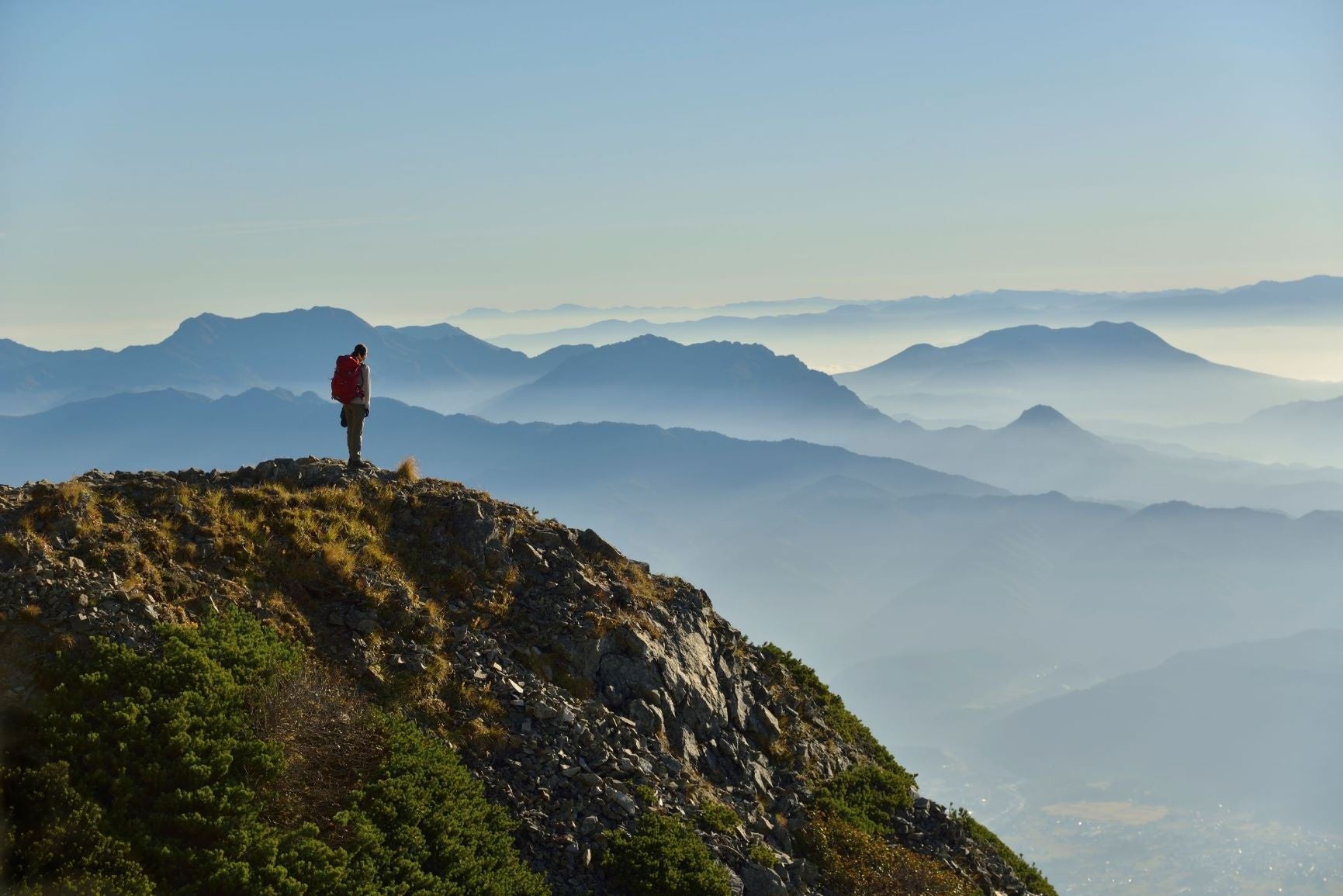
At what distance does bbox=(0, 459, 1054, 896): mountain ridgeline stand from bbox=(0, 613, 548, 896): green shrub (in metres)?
0.05

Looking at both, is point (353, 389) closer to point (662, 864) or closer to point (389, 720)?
point (389, 720)

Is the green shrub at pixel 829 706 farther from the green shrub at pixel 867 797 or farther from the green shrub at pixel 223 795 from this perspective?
the green shrub at pixel 223 795

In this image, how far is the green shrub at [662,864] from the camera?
19828 mm

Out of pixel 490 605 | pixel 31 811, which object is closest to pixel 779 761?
pixel 490 605

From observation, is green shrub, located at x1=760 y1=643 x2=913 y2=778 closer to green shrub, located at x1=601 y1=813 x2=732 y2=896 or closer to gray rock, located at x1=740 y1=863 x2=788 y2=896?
gray rock, located at x1=740 y1=863 x2=788 y2=896

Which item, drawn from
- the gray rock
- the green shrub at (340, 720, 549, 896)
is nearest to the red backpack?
the green shrub at (340, 720, 549, 896)

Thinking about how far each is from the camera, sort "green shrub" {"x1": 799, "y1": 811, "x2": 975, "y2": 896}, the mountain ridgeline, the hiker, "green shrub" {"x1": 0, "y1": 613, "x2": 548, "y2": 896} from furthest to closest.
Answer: the hiker < "green shrub" {"x1": 799, "y1": 811, "x2": 975, "y2": 896} < the mountain ridgeline < "green shrub" {"x1": 0, "y1": 613, "x2": 548, "y2": 896}

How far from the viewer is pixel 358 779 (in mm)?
19172

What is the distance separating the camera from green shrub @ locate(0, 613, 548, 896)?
1598 centimetres

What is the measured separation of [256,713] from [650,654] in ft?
35.2

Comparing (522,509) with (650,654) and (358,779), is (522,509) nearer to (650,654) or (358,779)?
(650,654)

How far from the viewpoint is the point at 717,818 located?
22.4 m

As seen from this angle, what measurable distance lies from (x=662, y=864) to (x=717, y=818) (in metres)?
2.68

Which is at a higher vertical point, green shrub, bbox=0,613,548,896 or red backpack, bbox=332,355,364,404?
red backpack, bbox=332,355,364,404
